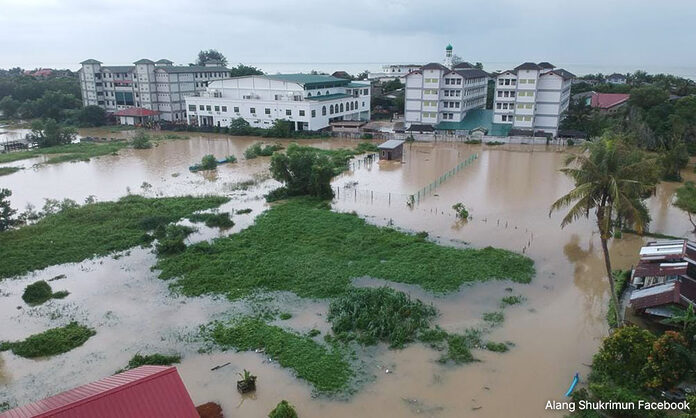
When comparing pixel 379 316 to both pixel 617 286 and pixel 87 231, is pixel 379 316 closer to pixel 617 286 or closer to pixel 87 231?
pixel 617 286

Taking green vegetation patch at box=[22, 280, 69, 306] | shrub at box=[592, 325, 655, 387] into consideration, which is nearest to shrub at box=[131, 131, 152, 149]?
green vegetation patch at box=[22, 280, 69, 306]

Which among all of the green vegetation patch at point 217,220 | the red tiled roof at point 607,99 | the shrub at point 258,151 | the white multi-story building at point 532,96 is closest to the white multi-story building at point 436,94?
the white multi-story building at point 532,96

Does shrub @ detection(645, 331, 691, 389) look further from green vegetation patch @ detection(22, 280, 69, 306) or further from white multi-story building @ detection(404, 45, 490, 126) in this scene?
white multi-story building @ detection(404, 45, 490, 126)

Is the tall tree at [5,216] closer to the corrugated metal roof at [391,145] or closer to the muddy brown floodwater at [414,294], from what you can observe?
the muddy brown floodwater at [414,294]

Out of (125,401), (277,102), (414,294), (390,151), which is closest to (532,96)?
(390,151)

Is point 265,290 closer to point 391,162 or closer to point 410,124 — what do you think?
point 391,162

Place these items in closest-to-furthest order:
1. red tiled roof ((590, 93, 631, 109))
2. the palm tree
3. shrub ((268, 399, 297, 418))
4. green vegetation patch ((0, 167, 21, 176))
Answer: shrub ((268, 399, 297, 418))
the palm tree
green vegetation patch ((0, 167, 21, 176))
red tiled roof ((590, 93, 631, 109))

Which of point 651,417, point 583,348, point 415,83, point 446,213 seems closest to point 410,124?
point 415,83
